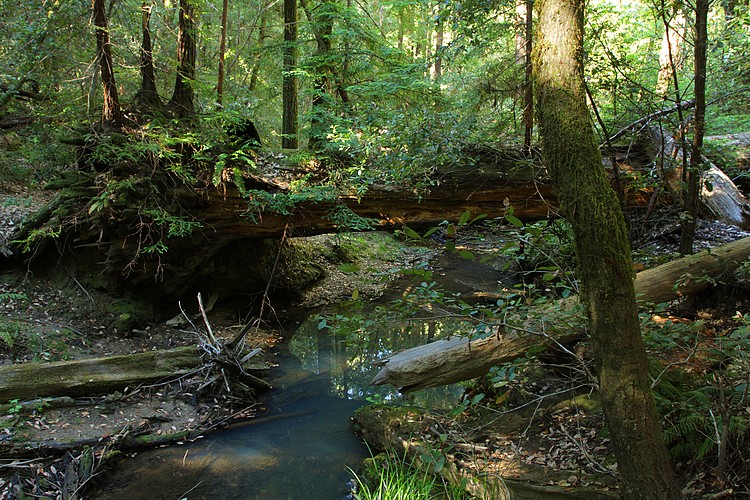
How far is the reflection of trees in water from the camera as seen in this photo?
6508 millimetres

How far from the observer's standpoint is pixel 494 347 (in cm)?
480

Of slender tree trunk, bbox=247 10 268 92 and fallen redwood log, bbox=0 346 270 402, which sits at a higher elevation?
slender tree trunk, bbox=247 10 268 92

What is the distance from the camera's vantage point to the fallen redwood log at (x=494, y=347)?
4.77m

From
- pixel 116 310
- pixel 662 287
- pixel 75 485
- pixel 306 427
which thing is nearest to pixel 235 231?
pixel 116 310

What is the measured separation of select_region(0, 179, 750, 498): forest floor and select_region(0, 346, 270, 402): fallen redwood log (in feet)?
0.48

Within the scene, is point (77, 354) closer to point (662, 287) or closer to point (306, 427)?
point (306, 427)

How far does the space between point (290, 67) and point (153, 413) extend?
764 cm

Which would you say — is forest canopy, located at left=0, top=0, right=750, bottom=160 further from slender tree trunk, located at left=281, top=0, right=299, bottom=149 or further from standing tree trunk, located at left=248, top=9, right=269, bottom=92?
standing tree trunk, located at left=248, top=9, right=269, bottom=92

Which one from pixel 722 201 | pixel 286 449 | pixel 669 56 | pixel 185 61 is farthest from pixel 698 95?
pixel 185 61

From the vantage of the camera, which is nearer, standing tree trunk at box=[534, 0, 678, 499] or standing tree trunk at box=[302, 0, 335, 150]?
standing tree trunk at box=[534, 0, 678, 499]

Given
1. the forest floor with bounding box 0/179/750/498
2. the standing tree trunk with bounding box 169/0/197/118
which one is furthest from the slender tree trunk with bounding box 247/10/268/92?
the forest floor with bounding box 0/179/750/498

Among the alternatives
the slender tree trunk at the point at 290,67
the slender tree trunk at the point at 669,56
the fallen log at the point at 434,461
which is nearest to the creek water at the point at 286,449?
the fallen log at the point at 434,461

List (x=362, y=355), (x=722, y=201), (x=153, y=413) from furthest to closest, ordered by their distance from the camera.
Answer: (x=362, y=355), (x=722, y=201), (x=153, y=413)

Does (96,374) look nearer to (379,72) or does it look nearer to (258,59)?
(379,72)
